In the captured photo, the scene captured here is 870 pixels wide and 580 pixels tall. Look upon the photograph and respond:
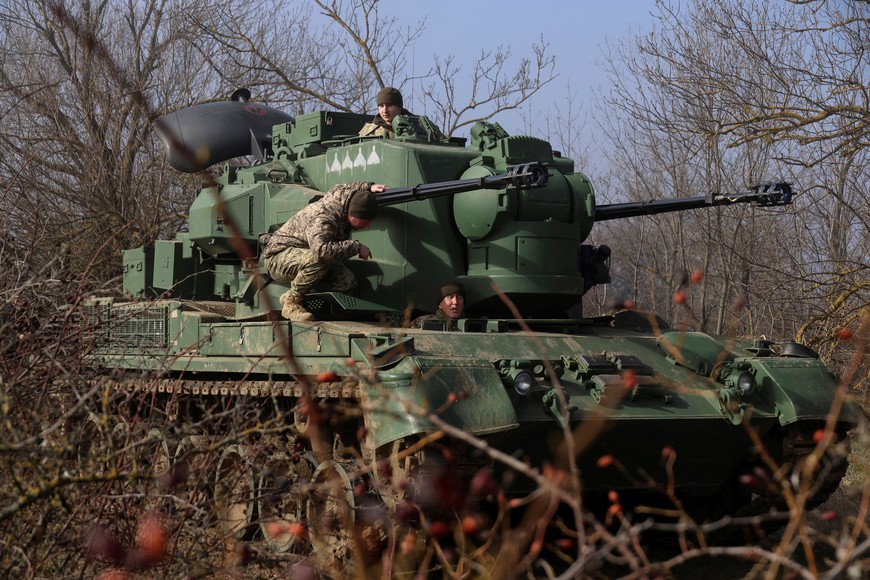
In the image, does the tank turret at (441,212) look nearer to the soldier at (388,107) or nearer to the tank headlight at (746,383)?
the soldier at (388,107)

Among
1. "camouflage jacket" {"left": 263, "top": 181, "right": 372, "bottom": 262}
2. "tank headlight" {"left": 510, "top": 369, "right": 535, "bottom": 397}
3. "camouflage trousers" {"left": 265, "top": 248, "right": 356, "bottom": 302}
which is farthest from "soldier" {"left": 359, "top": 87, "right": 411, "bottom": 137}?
"tank headlight" {"left": 510, "top": 369, "right": 535, "bottom": 397}

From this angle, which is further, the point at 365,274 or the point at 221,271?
the point at 221,271

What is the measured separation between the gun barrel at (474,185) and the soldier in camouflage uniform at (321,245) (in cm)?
17

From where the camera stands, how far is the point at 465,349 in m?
6.96

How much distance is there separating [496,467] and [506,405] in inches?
22.5

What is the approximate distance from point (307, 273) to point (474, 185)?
1282 millimetres

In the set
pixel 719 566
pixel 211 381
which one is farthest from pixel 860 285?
pixel 211 381

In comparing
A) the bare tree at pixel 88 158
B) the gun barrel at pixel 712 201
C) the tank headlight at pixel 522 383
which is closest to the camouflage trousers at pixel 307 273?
the tank headlight at pixel 522 383

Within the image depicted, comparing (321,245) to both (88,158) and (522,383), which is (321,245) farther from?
(88,158)

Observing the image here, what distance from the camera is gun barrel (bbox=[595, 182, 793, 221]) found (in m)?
8.29

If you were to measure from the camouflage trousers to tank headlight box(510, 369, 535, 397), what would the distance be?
5.31ft

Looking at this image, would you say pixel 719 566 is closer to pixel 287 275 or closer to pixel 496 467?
pixel 496 467

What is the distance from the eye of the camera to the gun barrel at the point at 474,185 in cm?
702

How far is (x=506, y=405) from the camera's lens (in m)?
6.34
